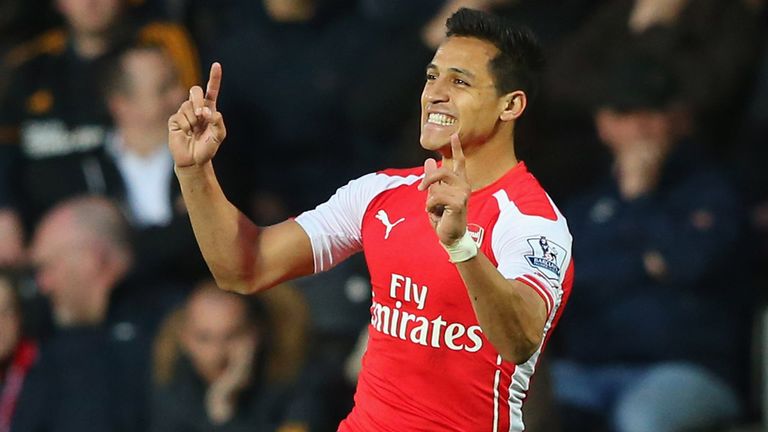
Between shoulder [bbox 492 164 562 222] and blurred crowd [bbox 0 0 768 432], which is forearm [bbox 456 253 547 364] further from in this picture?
blurred crowd [bbox 0 0 768 432]

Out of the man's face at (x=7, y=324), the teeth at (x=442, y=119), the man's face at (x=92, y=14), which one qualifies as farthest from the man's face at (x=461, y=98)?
the man's face at (x=92, y=14)

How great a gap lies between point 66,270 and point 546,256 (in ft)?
15.2

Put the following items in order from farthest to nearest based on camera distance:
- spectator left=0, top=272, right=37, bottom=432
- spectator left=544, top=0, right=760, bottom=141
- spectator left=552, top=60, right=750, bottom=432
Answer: spectator left=0, top=272, right=37, bottom=432 → spectator left=544, top=0, right=760, bottom=141 → spectator left=552, top=60, right=750, bottom=432

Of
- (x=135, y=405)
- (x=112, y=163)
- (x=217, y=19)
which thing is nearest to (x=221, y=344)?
(x=135, y=405)

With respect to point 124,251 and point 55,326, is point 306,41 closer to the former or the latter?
point 124,251

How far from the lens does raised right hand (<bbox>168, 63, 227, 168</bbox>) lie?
14.0 ft

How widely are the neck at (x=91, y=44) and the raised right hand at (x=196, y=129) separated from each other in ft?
14.5

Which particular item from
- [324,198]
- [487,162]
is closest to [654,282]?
[324,198]

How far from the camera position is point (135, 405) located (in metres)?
7.38

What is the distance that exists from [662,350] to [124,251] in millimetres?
2855

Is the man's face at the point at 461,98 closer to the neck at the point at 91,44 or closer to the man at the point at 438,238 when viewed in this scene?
the man at the point at 438,238

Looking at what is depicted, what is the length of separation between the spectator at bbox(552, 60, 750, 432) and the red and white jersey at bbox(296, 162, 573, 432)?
2.54 meters

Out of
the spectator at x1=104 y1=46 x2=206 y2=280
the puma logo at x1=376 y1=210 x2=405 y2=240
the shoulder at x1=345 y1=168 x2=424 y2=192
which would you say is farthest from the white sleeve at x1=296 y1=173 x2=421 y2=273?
the spectator at x1=104 y1=46 x2=206 y2=280

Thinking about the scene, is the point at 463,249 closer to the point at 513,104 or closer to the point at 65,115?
the point at 513,104
